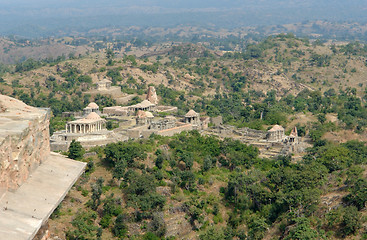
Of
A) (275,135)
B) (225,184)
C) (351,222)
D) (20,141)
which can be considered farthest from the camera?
(275,135)

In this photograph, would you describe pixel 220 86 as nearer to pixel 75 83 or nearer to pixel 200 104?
pixel 200 104

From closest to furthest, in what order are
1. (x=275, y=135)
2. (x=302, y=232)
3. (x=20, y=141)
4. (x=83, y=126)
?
1. (x=20, y=141)
2. (x=302, y=232)
3. (x=83, y=126)
4. (x=275, y=135)

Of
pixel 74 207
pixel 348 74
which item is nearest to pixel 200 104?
pixel 348 74

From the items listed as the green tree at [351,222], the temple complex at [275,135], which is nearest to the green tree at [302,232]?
the green tree at [351,222]

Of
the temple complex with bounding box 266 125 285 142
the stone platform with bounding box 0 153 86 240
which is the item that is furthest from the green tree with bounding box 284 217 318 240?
the temple complex with bounding box 266 125 285 142

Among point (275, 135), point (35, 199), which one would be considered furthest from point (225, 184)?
point (35, 199)

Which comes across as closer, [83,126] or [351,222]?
[351,222]

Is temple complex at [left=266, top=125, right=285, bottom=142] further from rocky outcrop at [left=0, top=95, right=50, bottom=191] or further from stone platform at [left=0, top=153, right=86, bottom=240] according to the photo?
rocky outcrop at [left=0, top=95, right=50, bottom=191]

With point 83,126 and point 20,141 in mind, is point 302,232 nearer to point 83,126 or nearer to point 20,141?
point 20,141

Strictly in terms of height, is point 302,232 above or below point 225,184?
above
